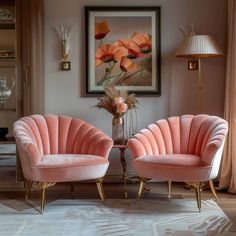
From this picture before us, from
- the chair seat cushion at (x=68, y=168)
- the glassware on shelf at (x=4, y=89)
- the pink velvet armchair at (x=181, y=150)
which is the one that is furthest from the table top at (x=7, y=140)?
the pink velvet armchair at (x=181, y=150)

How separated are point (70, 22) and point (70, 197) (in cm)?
198

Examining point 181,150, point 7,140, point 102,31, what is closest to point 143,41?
point 102,31

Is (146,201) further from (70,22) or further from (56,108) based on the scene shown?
(70,22)

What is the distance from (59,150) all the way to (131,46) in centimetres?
146

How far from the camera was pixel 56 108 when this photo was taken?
491cm

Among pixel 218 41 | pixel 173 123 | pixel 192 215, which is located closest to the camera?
pixel 192 215

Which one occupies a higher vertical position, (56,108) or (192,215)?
(56,108)

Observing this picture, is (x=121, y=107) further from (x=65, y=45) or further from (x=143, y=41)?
(x=65, y=45)

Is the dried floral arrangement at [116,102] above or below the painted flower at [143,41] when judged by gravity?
below

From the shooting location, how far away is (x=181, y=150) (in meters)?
4.30

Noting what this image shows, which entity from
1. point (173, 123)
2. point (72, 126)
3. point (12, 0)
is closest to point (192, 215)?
point (173, 123)

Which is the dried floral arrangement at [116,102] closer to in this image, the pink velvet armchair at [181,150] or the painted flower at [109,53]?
the pink velvet armchair at [181,150]

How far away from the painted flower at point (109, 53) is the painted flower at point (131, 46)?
44mm

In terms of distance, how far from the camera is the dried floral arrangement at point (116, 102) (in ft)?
14.1
